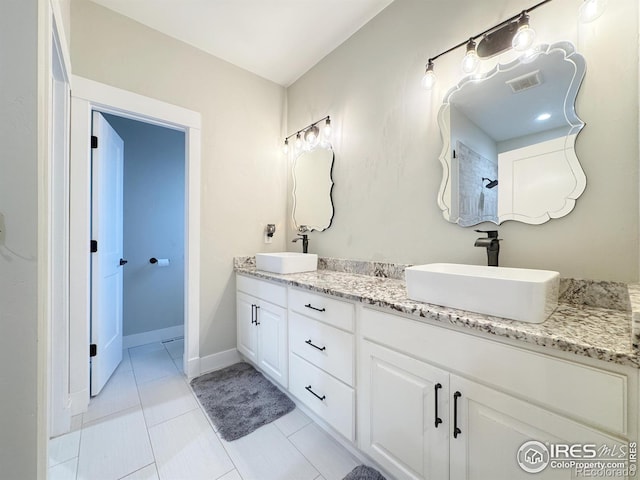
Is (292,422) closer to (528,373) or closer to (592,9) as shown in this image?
(528,373)

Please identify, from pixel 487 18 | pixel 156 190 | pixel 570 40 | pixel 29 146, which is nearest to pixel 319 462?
pixel 29 146

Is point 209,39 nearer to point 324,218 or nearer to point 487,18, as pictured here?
point 324,218

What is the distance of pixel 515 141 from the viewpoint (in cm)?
121

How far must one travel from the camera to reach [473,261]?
133cm

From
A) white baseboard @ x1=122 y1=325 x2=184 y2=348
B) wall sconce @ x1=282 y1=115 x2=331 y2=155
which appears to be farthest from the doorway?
wall sconce @ x1=282 y1=115 x2=331 y2=155

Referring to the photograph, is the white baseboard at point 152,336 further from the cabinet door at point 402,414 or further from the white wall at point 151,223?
the cabinet door at point 402,414

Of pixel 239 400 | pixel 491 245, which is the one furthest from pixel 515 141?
pixel 239 400

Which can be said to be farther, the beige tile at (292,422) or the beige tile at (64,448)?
the beige tile at (292,422)

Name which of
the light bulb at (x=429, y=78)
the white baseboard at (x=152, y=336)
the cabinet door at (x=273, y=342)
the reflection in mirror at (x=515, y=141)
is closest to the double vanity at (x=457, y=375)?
the cabinet door at (x=273, y=342)

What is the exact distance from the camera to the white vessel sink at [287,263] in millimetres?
1872

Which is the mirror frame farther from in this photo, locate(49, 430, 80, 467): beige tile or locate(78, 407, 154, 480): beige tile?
locate(49, 430, 80, 467): beige tile

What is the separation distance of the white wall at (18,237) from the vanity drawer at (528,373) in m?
1.15

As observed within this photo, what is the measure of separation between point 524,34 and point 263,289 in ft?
6.37

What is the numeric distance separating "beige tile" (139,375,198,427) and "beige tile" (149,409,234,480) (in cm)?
8
